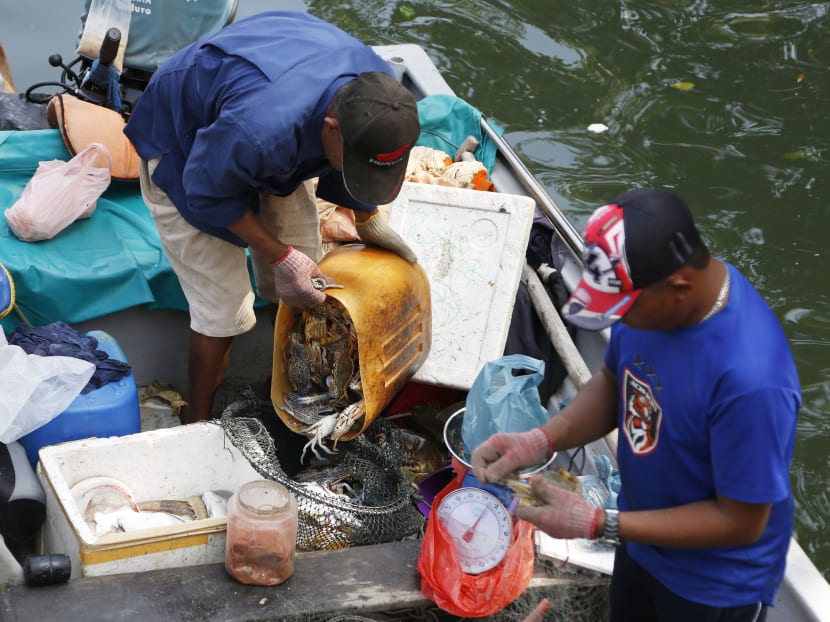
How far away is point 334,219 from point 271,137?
1.34 meters

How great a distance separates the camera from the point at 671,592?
2.28 m

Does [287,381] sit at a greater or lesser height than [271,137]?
lesser

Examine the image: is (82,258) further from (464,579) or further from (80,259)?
(464,579)

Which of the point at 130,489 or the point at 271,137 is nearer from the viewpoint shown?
the point at 271,137

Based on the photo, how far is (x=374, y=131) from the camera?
2.84 meters

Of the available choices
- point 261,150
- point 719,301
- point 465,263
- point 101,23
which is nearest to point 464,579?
point 719,301

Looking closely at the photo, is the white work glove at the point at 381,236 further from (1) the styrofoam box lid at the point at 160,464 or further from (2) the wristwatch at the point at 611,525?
(2) the wristwatch at the point at 611,525

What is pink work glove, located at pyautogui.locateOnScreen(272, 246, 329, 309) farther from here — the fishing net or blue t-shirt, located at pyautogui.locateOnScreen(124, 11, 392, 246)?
the fishing net

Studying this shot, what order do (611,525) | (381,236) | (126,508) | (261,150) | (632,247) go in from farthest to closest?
(381,236) < (126,508) < (261,150) < (611,525) < (632,247)

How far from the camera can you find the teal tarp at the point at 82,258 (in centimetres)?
384

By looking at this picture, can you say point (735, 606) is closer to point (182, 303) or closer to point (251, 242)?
point (251, 242)

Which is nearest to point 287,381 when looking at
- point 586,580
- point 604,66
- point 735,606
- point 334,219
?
point 334,219

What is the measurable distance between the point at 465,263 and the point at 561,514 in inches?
84.7

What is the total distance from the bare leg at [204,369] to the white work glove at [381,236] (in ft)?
2.29
